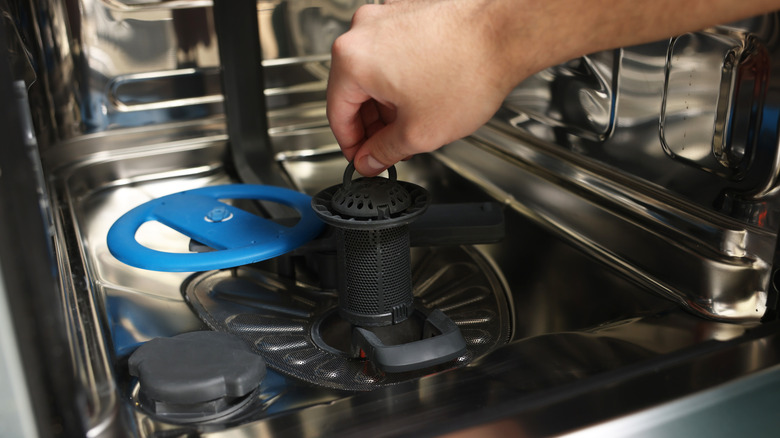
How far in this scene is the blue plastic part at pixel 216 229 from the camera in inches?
27.2

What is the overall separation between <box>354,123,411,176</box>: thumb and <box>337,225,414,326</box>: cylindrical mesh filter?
58mm

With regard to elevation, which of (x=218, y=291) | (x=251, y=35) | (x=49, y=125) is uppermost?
(x=251, y=35)

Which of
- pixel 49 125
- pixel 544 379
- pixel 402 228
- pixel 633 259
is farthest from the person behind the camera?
pixel 49 125

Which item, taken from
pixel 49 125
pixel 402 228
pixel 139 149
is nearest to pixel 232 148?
pixel 139 149

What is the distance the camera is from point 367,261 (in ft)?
1.94

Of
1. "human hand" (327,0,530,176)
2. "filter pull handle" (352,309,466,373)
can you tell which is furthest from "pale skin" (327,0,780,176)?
"filter pull handle" (352,309,466,373)

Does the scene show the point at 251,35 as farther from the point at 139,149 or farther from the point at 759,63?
the point at 759,63

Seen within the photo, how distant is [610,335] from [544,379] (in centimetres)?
11

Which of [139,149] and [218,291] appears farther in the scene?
[139,149]

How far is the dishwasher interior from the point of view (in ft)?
1.58

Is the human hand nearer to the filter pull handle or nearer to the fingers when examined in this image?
the fingers

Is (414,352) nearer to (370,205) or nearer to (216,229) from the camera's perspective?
(370,205)

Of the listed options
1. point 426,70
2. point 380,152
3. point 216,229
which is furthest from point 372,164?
point 216,229

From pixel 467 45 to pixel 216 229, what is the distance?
0.40m
